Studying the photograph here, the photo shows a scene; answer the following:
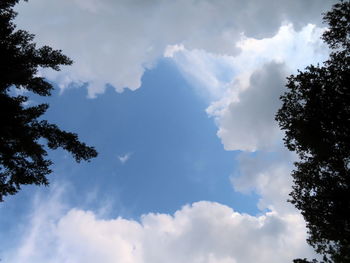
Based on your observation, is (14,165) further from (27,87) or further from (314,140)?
(314,140)

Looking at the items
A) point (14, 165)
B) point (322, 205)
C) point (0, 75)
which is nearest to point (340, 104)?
point (322, 205)

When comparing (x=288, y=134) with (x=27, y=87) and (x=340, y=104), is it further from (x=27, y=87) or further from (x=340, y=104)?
(x=27, y=87)

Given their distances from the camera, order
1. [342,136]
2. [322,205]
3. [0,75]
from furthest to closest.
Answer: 1. [322,205]
2. [342,136]
3. [0,75]

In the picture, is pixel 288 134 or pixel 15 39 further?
pixel 288 134

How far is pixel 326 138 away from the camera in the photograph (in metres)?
9.69

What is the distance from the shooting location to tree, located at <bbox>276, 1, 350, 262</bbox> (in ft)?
30.6

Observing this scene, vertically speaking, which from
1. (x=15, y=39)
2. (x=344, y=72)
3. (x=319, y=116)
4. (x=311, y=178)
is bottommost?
(x=311, y=178)

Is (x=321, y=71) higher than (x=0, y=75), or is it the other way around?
(x=321, y=71)

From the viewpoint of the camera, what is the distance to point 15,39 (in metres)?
10.3

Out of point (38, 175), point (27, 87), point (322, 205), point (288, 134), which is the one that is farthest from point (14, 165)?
point (322, 205)

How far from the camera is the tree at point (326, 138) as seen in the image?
9.33 m

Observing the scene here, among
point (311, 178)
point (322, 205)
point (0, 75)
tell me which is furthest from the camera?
point (311, 178)

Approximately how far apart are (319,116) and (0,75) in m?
11.5

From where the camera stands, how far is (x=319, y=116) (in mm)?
9695
